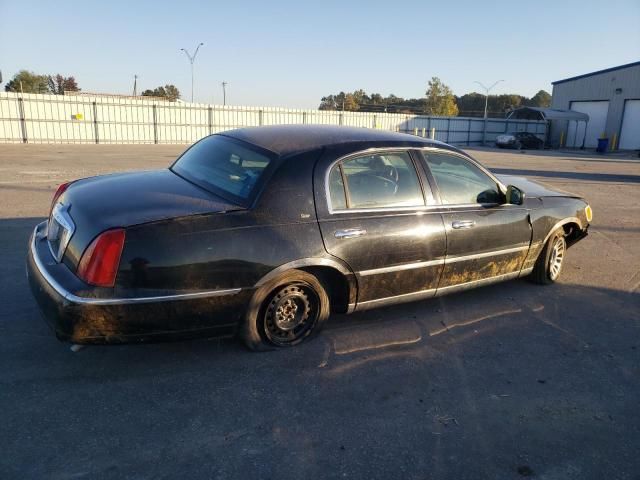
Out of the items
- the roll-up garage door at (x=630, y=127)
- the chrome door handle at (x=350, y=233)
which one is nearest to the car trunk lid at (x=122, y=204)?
the chrome door handle at (x=350, y=233)

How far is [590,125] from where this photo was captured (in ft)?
139

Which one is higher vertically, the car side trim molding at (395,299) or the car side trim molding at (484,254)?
the car side trim molding at (484,254)

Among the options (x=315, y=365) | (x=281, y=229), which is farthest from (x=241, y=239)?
(x=315, y=365)

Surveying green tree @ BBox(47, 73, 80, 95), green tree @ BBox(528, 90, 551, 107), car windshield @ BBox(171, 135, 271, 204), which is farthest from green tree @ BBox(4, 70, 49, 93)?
green tree @ BBox(528, 90, 551, 107)

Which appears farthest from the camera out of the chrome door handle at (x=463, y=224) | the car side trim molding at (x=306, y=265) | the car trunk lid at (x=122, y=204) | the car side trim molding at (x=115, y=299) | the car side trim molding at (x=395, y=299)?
the chrome door handle at (x=463, y=224)

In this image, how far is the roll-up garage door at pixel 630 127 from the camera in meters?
38.2

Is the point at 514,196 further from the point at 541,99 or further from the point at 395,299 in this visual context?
the point at 541,99

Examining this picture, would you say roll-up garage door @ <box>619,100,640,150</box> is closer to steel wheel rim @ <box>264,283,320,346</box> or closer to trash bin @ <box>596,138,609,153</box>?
trash bin @ <box>596,138,609,153</box>

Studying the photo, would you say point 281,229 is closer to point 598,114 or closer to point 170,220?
point 170,220

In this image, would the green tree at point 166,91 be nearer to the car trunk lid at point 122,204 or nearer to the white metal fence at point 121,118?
the white metal fence at point 121,118

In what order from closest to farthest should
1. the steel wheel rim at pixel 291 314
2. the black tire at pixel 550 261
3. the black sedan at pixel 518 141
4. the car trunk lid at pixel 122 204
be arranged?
the car trunk lid at pixel 122 204 → the steel wheel rim at pixel 291 314 → the black tire at pixel 550 261 → the black sedan at pixel 518 141

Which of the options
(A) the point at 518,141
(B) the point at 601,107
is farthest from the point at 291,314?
(B) the point at 601,107

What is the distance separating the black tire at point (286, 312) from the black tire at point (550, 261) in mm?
2762

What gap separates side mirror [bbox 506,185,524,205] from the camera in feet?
15.6
